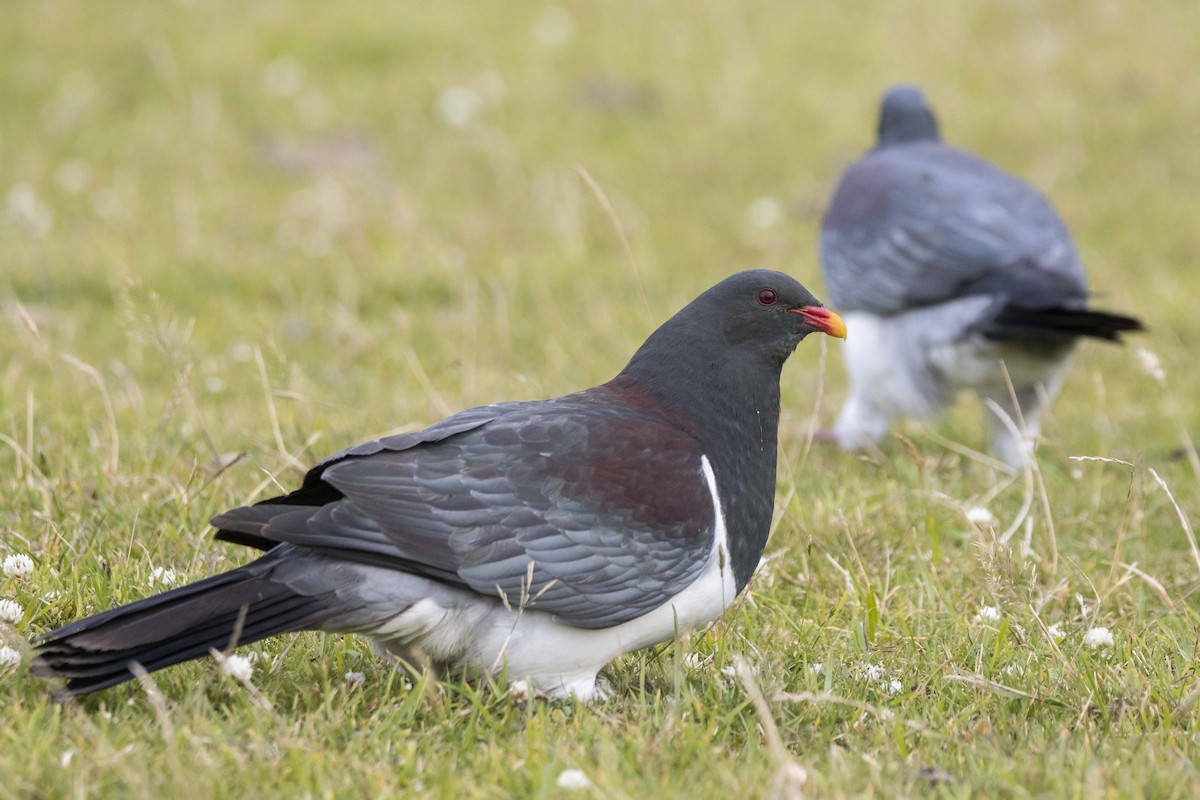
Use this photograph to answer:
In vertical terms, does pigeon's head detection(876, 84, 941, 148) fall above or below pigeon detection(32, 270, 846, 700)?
above

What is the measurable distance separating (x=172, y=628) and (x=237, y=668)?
0.57 feet

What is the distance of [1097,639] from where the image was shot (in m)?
3.94

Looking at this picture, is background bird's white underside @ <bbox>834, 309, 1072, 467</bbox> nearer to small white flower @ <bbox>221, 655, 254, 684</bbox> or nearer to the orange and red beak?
the orange and red beak

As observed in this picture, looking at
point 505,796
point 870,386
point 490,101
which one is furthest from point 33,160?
point 505,796

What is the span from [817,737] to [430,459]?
1.16 metres

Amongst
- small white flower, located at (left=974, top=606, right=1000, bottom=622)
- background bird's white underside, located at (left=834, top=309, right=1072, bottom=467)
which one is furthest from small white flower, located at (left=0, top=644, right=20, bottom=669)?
background bird's white underside, located at (left=834, top=309, right=1072, bottom=467)

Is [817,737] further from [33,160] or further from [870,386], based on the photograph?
[33,160]

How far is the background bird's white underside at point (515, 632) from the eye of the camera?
3482mm

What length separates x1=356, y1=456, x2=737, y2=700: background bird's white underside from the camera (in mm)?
3482

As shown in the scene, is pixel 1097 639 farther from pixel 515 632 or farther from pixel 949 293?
pixel 949 293

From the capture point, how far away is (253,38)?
1212 cm

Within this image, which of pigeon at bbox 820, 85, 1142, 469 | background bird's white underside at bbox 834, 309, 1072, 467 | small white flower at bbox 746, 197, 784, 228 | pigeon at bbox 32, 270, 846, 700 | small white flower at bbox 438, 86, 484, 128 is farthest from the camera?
small white flower at bbox 438, 86, 484, 128

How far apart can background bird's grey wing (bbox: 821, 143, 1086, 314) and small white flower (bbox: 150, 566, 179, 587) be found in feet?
12.6

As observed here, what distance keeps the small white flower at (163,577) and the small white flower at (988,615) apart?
229 cm
